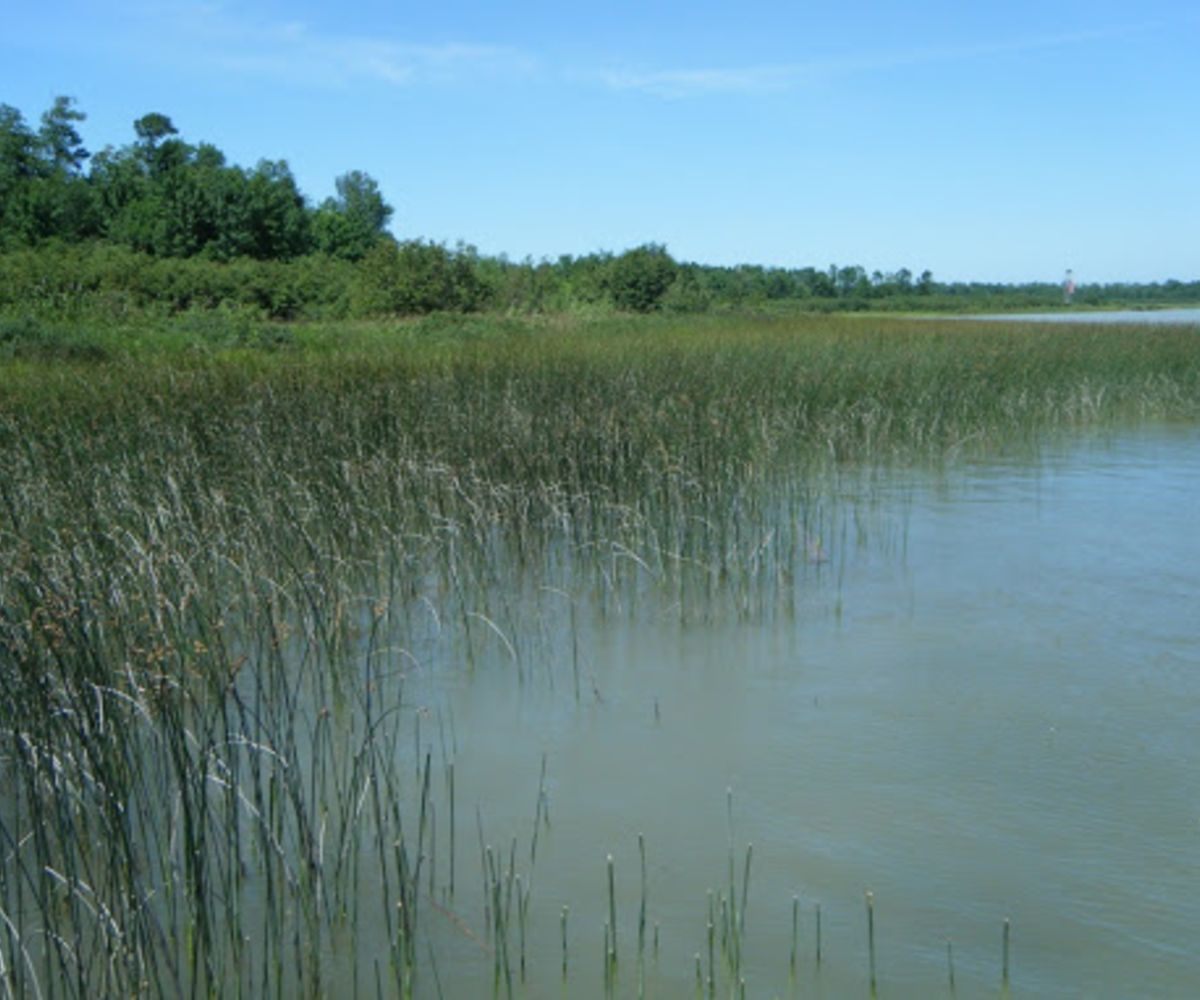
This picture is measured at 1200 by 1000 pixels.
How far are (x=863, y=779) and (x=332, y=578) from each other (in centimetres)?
209

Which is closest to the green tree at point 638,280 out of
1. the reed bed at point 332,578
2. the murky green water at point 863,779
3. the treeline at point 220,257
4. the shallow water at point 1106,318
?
the treeline at point 220,257

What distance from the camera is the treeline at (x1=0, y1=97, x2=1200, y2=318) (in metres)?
19.8

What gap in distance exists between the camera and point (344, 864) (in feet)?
10.1

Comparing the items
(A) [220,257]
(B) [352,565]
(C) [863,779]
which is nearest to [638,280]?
(A) [220,257]

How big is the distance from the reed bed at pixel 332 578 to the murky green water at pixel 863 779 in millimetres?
83

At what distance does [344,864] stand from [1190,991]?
1.83 m

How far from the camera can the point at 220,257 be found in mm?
26484

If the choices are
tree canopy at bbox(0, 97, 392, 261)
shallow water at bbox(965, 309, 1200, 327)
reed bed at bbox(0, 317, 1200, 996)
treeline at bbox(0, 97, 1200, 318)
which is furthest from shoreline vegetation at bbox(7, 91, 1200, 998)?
tree canopy at bbox(0, 97, 392, 261)

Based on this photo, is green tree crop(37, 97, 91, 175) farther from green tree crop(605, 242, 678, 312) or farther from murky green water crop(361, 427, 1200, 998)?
murky green water crop(361, 427, 1200, 998)

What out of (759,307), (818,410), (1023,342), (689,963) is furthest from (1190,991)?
(759,307)

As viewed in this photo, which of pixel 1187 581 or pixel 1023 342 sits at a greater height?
pixel 1023 342

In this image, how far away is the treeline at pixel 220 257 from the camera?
19844 mm

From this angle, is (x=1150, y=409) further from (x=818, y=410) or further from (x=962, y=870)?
(x=962, y=870)

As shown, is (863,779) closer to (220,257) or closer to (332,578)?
(332,578)
